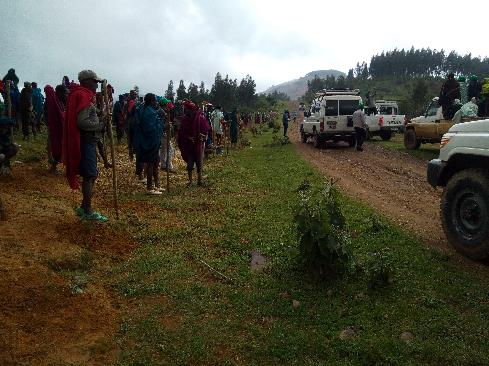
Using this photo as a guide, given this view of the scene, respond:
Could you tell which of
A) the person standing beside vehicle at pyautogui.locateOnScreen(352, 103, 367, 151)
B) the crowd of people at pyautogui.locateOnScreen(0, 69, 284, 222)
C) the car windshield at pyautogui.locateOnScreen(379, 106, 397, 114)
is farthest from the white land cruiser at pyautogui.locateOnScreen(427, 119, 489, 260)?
the car windshield at pyautogui.locateOnScreen(379, 106, 397, 114)

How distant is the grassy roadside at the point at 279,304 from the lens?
3232 millimetres

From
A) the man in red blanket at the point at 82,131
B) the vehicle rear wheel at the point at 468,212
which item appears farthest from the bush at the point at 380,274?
the man in red blanket at the point at 82,131

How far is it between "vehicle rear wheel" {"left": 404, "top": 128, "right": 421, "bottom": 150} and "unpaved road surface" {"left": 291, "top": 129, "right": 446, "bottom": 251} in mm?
929

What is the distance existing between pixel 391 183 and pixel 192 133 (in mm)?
4967

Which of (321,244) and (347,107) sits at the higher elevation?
(347,107)

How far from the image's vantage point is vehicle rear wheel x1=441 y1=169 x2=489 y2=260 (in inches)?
189

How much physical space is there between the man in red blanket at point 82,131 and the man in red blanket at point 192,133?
134 inches

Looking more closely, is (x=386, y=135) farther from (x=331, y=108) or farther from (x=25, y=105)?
(x=25, y=105)

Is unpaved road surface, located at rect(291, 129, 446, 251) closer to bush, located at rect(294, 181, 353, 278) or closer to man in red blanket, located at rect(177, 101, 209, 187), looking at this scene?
bush, located at rect(294, 181, 353, 278)

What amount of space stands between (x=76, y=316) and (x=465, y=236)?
445 centimetres

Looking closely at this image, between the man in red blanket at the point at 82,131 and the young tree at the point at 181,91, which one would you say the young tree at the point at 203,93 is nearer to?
the young tree at the point at 181,91

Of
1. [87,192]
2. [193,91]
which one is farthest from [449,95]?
[193,91]

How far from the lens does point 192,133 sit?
30.0ft

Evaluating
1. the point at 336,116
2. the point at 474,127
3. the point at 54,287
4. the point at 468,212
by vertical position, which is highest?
the point at 336,116
